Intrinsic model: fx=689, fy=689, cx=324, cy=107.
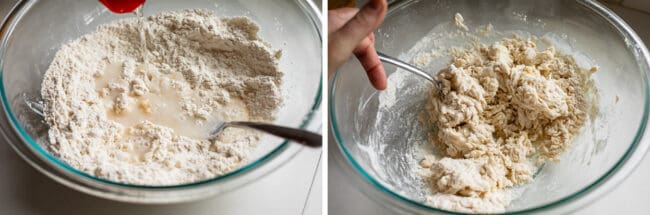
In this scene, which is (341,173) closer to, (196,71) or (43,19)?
(196,71)

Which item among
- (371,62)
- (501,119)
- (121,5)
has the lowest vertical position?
(501,119)

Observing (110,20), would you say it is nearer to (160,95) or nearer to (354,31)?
(160,95)

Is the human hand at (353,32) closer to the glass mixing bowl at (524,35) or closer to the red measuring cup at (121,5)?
the glass mixing bowl at (524,35)

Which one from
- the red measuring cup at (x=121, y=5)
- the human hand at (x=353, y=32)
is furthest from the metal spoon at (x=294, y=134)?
the red measuring cup at (x=121, y=5)

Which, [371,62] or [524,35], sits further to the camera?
[524,35]

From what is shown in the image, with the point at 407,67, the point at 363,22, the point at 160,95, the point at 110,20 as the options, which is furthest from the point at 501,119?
the point at 110,20

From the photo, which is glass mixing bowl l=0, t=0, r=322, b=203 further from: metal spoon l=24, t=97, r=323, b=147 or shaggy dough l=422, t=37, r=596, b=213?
shaggy dough l=422, t=37, r=596, b=213

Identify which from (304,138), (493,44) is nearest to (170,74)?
(304,138)
